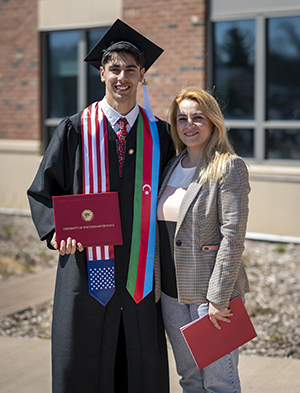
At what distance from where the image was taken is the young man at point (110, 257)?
2.66m

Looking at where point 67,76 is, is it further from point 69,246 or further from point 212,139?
point 69,246

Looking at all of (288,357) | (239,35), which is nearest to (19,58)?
(239,35)

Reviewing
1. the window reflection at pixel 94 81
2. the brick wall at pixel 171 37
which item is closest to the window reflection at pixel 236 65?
the brick wall at pixel 171 37

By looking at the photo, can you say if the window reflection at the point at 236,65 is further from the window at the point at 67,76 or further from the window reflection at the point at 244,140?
the window at the point at 67,76

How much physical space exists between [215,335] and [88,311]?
0.68 m

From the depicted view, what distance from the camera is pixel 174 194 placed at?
2.66 meters

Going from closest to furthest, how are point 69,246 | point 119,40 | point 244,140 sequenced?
1. point 69,246
2. point 119,40
3. point 244,140

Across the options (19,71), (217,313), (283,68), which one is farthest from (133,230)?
(19,71)

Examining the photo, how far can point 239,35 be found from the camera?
792 cm

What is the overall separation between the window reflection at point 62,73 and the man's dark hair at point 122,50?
6.91 metres

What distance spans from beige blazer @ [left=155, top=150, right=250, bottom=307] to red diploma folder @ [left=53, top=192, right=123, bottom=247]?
337 mm

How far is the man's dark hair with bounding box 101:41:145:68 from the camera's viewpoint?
2.70 meters

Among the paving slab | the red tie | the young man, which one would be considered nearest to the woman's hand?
the young man

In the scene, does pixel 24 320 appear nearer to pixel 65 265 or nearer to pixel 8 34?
pixel 65 265
